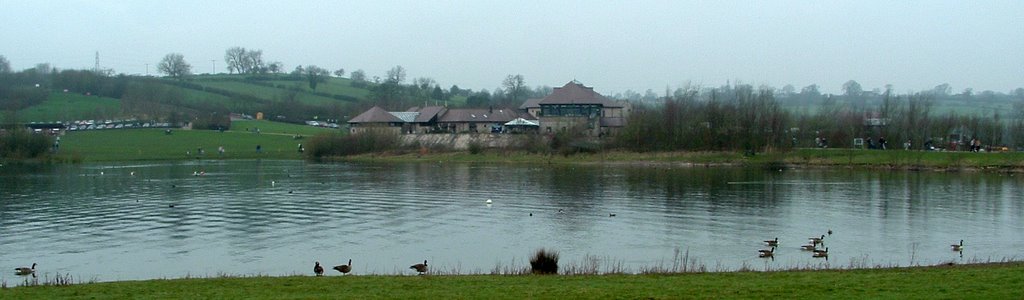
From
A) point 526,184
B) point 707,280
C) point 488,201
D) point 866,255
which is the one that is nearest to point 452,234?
point 488,201

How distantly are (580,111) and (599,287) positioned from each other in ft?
306

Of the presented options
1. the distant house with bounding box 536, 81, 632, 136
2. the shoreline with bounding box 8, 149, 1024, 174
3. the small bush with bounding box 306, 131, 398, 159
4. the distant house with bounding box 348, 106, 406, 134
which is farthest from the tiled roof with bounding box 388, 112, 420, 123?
the distant house with bounding box 536, 81, 632, 136

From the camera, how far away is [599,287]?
18.4 m

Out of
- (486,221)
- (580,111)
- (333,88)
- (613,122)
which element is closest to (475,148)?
(580,111)

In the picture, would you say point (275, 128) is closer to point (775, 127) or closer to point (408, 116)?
point (408, 116)

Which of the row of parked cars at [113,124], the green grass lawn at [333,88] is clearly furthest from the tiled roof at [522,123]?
the green grass lawn at [333,88]

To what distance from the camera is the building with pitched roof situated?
10694 centimetres

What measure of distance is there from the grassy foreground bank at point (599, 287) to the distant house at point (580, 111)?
83.6 metres

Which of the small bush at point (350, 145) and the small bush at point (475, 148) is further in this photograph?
the small bush at point (350, 145)

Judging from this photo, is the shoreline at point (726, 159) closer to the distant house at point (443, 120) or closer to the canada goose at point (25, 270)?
the distant house at point (443, 120)

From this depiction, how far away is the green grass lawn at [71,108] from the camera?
124000 millimetres

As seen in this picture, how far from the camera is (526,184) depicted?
6169 cm

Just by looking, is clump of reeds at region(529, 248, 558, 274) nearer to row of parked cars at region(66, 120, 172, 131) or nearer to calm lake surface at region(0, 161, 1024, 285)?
calm lake surface at region(0, 161, 1024, 285)

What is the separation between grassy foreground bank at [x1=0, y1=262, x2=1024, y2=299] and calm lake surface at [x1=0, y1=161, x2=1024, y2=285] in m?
5.68
